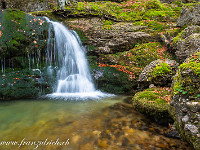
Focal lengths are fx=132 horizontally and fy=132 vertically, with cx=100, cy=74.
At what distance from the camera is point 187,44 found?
750cm

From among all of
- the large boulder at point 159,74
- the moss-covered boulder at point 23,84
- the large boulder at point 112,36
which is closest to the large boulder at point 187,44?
the large boulder at point 159,74

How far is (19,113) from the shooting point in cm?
462

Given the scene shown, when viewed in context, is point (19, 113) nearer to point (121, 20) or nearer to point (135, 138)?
point (135, 138)

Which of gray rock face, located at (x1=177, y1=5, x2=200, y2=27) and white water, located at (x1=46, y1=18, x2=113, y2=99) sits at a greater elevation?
gray rock face, located at (x1=177, y1=5, x2=200, y2=27)

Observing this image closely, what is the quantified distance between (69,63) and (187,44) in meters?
7.08

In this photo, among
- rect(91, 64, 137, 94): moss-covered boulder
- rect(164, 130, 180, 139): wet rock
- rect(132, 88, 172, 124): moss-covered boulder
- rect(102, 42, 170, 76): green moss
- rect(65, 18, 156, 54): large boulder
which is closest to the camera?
rect(164, 130, 180, 139): wet rock

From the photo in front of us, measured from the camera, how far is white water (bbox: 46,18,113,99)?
7.49 meters

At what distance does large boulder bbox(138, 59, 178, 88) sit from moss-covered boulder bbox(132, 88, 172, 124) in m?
1.37

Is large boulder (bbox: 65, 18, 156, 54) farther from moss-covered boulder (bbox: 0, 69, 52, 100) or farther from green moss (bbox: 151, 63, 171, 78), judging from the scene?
moss-covered boulder (bbox: 0, 69, 52, 100)

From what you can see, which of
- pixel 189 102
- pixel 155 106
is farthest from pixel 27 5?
pixel 189 102

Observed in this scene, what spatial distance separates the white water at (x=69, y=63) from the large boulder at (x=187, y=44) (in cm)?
520

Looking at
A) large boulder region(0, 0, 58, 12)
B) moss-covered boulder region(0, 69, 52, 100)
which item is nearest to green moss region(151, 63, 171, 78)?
moss-covered boulder region(0, 69, 52, 100)

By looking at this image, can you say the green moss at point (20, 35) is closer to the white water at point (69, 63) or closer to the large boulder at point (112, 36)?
the white water at point (69, 63)

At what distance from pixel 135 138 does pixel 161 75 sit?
402 cm
